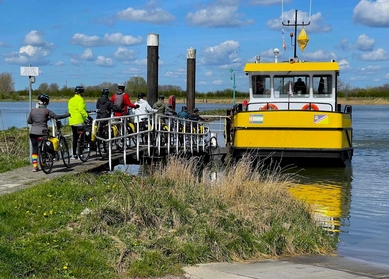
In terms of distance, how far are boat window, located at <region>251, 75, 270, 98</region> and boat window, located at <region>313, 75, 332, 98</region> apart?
1584mm

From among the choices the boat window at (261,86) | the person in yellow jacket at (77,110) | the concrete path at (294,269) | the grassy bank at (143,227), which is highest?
the boat window at (261,86)

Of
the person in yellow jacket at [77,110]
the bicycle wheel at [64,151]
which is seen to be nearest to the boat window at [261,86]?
the person in yellow jacket at [77,110]

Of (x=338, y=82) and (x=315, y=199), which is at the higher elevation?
(x=338, y=82)

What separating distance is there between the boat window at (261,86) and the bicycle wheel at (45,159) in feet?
34.8

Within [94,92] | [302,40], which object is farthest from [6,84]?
[302,40]

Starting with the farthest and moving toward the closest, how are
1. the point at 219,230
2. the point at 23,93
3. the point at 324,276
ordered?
the point at 23,93 → the point at 219,230 → the point at 324,276

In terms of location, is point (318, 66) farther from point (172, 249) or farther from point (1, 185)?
point (172, 249)

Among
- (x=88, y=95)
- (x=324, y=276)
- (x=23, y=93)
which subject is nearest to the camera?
(x=324, y=276)

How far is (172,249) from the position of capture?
685 cm

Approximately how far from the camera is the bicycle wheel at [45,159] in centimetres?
1105

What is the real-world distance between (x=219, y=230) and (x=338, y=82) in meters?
13.6

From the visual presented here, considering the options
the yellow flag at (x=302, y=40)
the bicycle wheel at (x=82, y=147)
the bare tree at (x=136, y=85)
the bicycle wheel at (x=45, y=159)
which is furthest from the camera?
the bare tree at (x=136, y=85)

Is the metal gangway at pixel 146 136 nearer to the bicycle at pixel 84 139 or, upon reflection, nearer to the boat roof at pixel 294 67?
the bicycle at pixel 84 139

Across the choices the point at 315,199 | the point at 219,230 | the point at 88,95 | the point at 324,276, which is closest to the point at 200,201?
the point at 219,230
